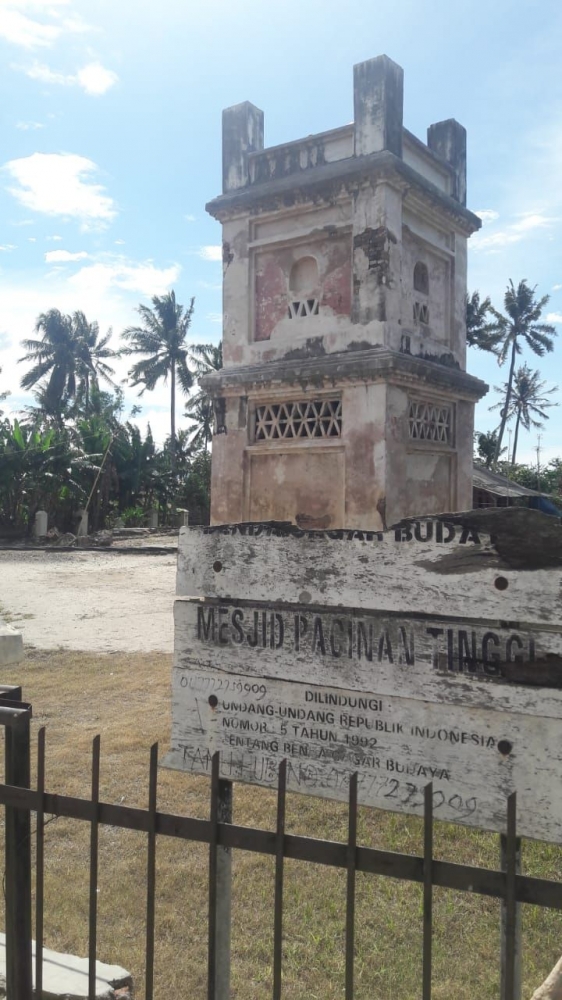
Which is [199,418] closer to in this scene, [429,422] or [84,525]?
[84,525]

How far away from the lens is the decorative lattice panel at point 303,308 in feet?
19.8

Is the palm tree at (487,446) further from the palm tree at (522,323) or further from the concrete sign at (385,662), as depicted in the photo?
the concrete sign at (385,662)

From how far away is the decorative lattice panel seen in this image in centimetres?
604

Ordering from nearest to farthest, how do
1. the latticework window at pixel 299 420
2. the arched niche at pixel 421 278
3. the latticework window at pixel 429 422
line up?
the latticework window at pixel 299 420 < the latticework window at pixel 429 422 < the arched niche at pixel 421 278

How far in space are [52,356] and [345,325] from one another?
3425cm

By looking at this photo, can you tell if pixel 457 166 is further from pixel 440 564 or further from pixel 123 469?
pixel 123 469

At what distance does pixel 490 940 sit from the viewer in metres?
3.10

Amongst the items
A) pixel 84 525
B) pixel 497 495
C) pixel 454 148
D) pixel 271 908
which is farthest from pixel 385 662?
pixel 84 525

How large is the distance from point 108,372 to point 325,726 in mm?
38917

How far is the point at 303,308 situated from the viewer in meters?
6.09

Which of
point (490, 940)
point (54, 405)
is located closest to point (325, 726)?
point (490, 940)

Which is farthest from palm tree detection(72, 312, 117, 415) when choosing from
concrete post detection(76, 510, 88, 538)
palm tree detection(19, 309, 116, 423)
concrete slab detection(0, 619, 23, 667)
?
concrete slab detection(0, 619, 23, 667)

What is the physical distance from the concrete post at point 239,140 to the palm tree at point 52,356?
32.6 meters

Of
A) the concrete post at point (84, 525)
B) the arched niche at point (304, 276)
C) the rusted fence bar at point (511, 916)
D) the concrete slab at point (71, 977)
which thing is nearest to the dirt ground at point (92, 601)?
the arched niche at point (304, 276)
